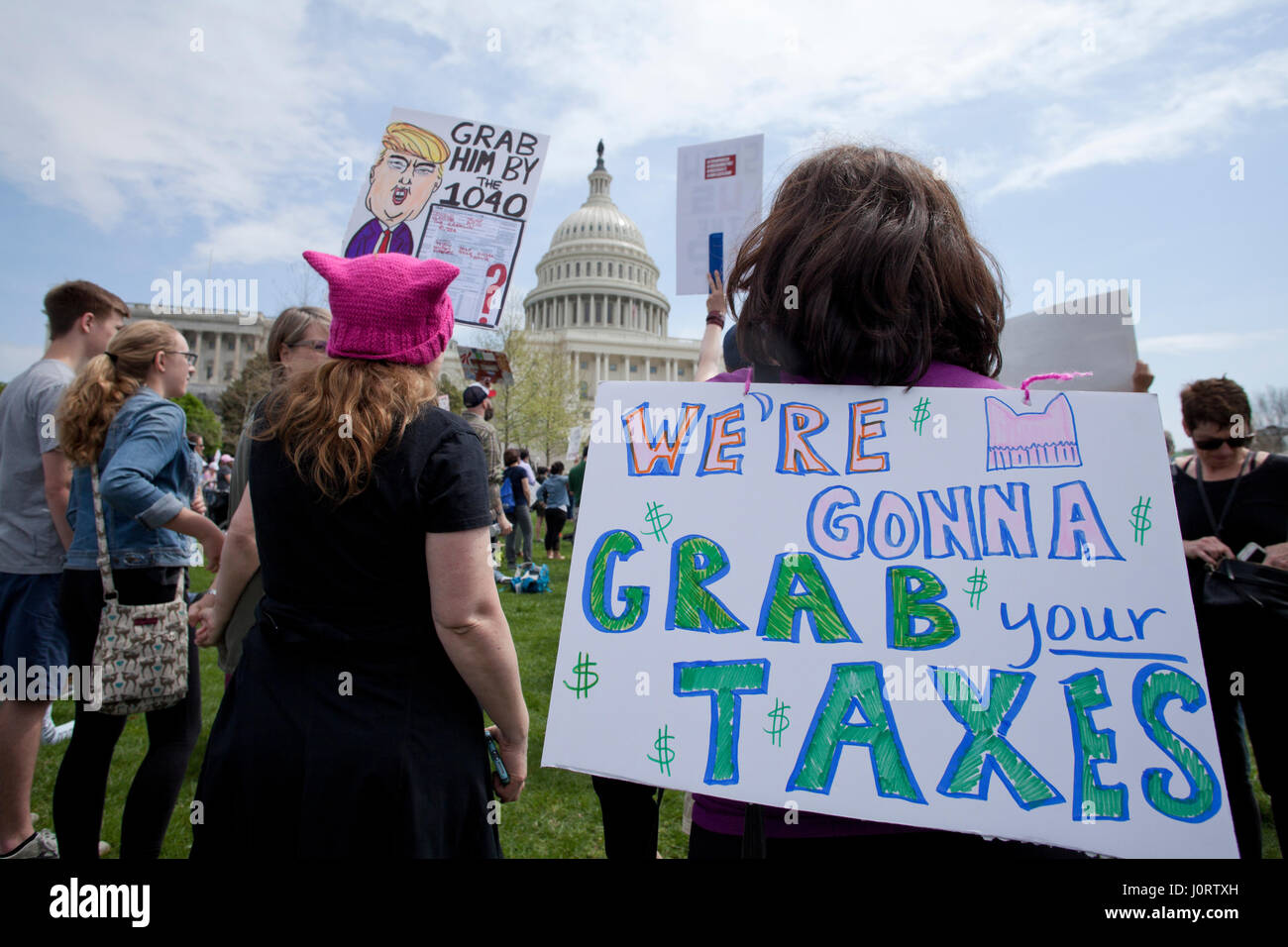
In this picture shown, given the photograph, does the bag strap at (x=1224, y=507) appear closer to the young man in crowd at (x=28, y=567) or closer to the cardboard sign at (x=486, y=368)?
the cardboard sign at (x=486, y=368)

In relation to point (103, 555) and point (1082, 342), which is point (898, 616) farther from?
point (103, 555)

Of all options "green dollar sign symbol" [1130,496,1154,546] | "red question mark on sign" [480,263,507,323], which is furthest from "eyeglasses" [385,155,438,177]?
"green dollar sign symbol" [1130,496,1154,546]

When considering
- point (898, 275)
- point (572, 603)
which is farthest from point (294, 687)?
point (898, 275)

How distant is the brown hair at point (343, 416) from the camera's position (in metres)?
1.38

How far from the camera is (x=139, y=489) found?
2.25 metres

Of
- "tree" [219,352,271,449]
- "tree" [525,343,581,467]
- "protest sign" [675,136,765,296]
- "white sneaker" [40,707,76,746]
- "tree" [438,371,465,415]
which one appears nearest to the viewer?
"tree" [438,371,465,415]

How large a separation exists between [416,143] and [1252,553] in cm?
389

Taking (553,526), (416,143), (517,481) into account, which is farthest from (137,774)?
(553,526)

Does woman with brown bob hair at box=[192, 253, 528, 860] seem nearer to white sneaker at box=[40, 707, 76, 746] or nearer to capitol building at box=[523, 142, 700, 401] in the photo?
white sneaker at box=[40, 707, 76, 746]

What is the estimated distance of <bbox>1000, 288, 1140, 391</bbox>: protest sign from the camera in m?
2.64

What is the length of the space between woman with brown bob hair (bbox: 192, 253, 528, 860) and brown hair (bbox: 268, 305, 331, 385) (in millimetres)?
974

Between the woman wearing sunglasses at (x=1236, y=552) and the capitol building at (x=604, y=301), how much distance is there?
6440cm

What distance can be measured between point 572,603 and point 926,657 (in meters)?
0.63
